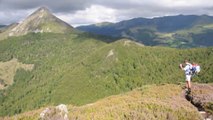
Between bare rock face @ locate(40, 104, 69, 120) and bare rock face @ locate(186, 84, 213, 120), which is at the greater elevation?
bare rock face @ locate(40, 104, 69, 120)

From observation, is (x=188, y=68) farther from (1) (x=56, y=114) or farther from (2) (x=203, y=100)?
(1) (x=56, y=114)

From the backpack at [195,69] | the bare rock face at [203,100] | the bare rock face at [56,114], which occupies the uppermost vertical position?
the backpack at [195,69]

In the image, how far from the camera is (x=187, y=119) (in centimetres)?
3550

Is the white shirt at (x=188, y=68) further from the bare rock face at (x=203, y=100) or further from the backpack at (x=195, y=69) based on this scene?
the bare rock face at (x=203, y=100)

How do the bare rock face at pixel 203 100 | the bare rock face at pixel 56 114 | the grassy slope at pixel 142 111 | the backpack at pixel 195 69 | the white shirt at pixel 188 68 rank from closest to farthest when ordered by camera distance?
the bare rock face at pixel 56 114
the grassy slope at pixel 142 111
the bare rock face at pixel 203 100
the backpack at pixel 195 69
the white shirt at pixel 188 68

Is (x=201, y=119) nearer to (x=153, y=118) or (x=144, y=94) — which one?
(x=153, y=118)

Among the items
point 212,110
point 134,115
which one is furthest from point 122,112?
point 212,110

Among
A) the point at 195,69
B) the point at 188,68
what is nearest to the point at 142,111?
the point at 188,68

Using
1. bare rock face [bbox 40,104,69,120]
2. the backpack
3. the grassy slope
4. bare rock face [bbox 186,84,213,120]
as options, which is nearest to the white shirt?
the backpack

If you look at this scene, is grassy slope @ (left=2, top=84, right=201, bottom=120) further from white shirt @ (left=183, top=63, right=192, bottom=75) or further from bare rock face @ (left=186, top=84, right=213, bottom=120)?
white shirt @ (left=183, top=63, right=192, bottom=75)

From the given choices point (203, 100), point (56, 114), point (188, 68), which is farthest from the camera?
point (188, 68)

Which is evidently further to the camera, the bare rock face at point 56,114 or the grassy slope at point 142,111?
the grassy slope at point 142,111

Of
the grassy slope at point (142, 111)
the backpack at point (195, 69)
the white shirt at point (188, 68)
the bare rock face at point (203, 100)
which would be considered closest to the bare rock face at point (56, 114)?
the grassy slope at point (142, 111)

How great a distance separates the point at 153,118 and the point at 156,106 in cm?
323
